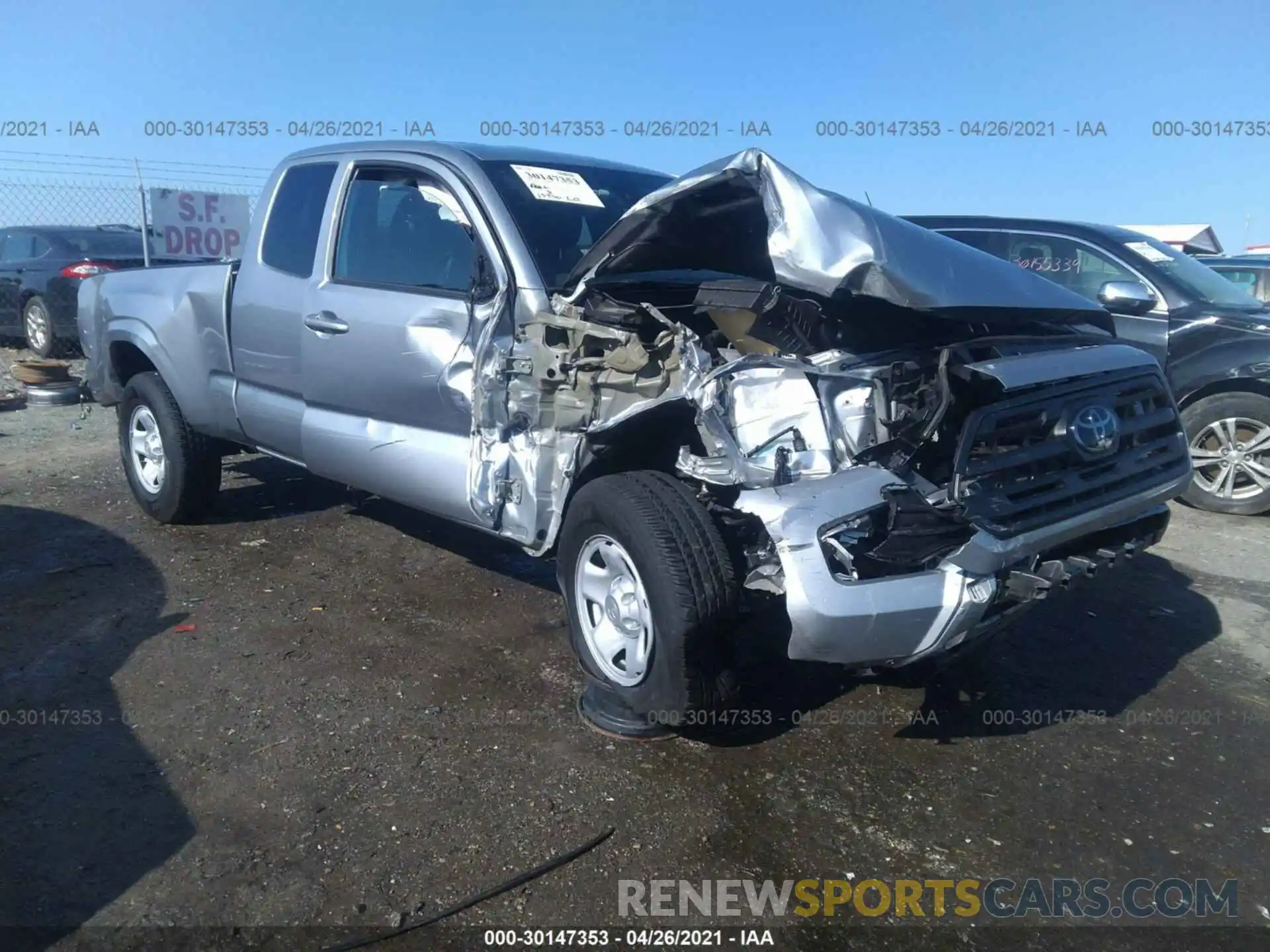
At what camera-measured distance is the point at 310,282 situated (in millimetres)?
4492

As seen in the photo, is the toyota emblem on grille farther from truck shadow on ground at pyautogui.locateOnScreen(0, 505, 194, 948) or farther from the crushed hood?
truck shadow on ground at pyautogui.locateOnScreen(0, 505, 194, 948)

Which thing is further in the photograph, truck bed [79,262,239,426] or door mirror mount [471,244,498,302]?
truck bed [79,262,239,426]

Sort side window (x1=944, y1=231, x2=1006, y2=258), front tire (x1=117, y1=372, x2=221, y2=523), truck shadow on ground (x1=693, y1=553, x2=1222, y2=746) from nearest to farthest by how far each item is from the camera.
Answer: truck shadow on ground (x1=693, y1=553, x2=1222, y2=746) → front tire (x1=117, y1=372, x2=221, y2=523) → side window (x1=944, y1=231, x2=1006, y2=258)

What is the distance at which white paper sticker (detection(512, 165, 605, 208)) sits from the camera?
4.08m

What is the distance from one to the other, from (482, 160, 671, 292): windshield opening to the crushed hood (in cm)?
25

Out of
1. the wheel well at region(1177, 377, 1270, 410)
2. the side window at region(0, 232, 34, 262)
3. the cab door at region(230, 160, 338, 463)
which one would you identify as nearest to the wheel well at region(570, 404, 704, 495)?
the cab door at region(230, 160, 338, 463)

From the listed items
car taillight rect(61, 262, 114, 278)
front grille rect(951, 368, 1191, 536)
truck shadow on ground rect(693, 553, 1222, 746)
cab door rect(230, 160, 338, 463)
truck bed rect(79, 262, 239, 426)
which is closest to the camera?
front grille rect(951, 368, 1191, 536)

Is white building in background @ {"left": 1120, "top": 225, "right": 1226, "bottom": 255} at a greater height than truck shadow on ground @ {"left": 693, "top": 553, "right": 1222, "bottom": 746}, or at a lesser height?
greater

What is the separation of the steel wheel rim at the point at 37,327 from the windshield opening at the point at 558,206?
31.9 feet

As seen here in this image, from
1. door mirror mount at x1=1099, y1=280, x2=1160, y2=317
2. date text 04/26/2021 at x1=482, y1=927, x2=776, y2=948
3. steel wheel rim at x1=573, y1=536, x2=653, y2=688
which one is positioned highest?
door mirror mount at x1=1099, y1=280, x2=1160, y2=317

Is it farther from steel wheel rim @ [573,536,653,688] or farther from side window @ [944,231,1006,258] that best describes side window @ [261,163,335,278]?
side window @ [944,231,1006,258]

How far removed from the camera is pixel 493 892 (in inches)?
99.0

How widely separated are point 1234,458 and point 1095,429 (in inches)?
150

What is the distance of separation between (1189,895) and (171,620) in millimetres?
3881
